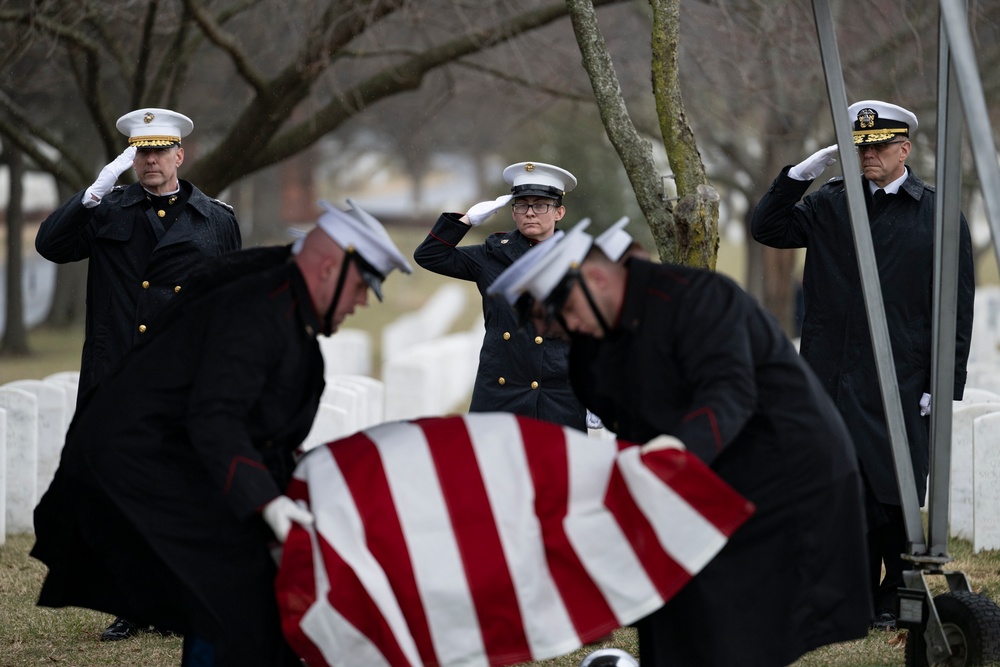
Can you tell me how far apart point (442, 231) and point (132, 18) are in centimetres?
609

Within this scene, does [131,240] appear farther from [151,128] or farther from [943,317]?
[943,317]

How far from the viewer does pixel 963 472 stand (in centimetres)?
818

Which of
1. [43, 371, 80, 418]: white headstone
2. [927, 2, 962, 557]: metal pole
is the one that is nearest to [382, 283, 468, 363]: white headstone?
[43, 371, 80, 418]: white headstone

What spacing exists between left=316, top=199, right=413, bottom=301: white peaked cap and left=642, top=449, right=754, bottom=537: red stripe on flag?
3.01 ft

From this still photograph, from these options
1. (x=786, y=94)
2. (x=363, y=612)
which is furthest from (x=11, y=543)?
(x=786, y=94)

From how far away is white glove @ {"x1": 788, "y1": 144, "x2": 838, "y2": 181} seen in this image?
227 inches

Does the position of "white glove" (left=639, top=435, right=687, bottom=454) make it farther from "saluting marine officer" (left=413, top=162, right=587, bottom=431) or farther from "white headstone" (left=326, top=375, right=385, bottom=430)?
"white headstone" (left=326, top=375, right=385, bottom=430)

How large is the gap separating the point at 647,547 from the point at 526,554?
1.12ft

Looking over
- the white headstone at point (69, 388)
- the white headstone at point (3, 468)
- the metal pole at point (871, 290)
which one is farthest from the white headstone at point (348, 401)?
the metal pole at point (871, 290)

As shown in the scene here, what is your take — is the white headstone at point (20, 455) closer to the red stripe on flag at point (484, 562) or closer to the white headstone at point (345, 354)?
the red stripe on flag at point (484, 562)

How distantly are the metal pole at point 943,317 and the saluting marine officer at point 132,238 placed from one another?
310 cm

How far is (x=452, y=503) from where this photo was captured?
3.86 metres

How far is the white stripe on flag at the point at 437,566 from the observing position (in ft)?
12.4

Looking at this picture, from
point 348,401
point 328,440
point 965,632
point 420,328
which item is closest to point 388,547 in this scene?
point 965,632
